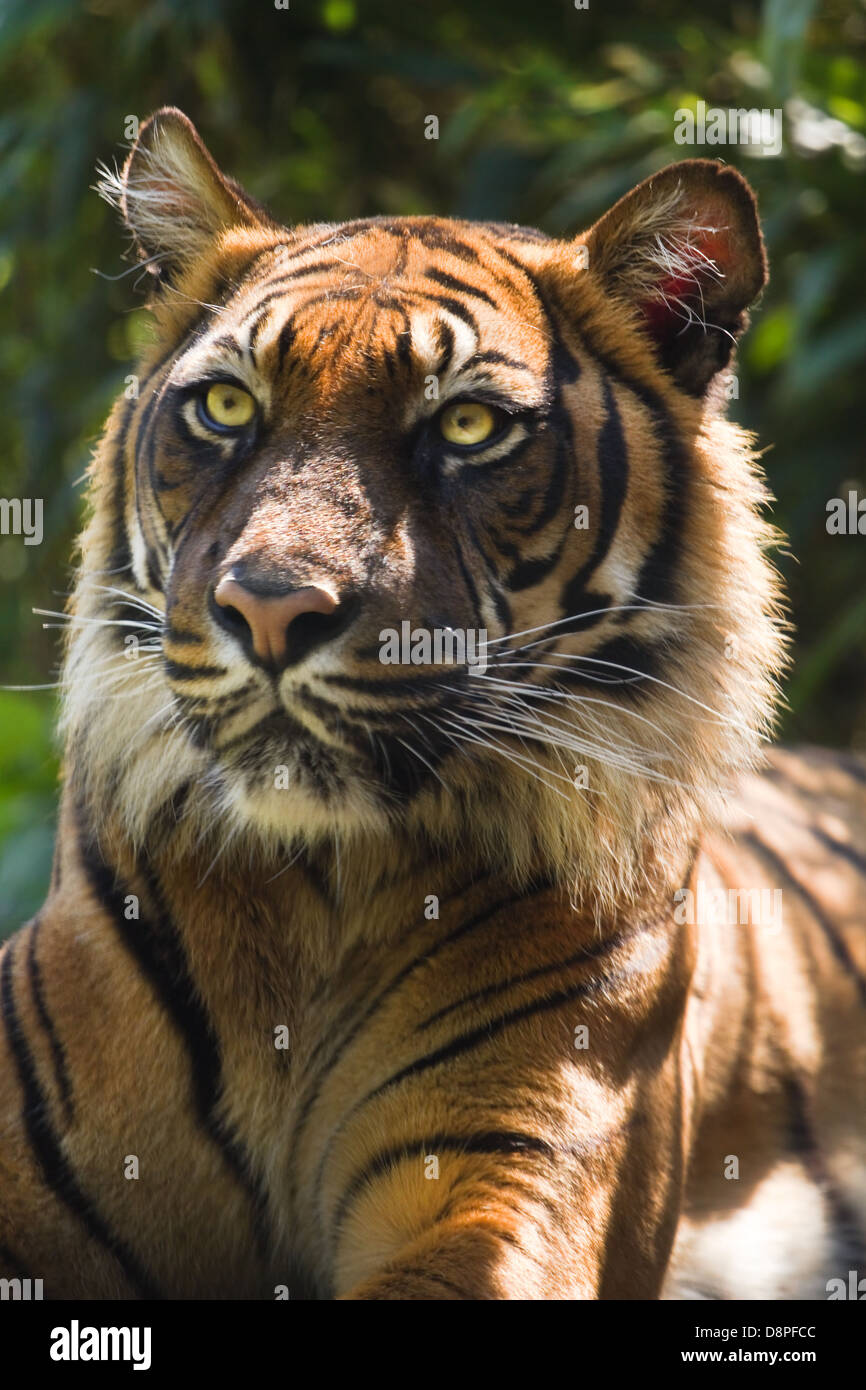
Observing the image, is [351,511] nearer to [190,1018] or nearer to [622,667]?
[622,667]

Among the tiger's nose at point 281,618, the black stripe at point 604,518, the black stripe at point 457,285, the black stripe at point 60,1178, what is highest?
the black stripe at point 457,285

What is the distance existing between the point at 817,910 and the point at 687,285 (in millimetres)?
1635

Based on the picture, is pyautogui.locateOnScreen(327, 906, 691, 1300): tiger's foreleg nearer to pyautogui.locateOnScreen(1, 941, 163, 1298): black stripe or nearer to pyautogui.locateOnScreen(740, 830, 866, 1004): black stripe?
pyautogui.locateOnScreen(1, 941, 163, 1298): black stripe

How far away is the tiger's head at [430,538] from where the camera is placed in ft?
6.77

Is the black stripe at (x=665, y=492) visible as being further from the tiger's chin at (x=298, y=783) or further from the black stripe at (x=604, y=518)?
the tiger's chin at (x=298, y=783)

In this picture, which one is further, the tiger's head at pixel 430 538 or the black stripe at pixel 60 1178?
the black stripe at pixel 60 1178

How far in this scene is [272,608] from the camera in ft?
6.29

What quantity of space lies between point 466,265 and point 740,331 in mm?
447

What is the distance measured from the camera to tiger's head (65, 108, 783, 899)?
2064 millimetres

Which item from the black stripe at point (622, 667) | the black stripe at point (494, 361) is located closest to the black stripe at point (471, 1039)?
the black stripe at point (622, 667)

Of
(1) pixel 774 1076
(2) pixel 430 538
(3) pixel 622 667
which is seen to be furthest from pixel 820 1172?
(2) pixel 430 538

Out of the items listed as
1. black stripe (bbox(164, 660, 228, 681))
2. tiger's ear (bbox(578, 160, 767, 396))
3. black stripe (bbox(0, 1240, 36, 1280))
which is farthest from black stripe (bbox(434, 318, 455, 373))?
black stripe (bbox(0, 1240, 36, 1280))

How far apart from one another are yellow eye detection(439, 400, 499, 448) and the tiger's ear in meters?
0.43

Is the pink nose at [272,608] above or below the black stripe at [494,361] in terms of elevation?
below
